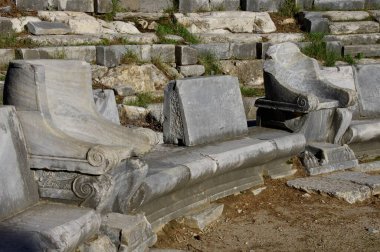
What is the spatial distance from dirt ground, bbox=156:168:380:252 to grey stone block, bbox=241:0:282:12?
25.2 feet

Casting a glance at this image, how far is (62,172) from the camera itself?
14.7 feet

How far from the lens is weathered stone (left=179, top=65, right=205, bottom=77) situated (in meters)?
11.5

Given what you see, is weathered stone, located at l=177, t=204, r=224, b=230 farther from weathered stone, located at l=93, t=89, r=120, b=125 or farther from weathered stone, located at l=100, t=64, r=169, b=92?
weathered stone, located at l=100, t=64, r=169, b=92

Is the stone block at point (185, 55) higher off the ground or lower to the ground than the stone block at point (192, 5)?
lower

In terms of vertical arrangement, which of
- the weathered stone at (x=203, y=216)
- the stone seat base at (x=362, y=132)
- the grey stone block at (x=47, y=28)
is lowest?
the weathered stone at (x=203, y=216)

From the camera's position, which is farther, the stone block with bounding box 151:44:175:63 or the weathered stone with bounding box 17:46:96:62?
the stone block with bounding box 151:44:175:63

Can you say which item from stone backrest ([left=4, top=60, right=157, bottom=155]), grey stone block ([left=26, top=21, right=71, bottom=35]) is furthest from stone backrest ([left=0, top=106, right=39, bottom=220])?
grey stone block ([left=26, top=21, right=71, bottom=35])

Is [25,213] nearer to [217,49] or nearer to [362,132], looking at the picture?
[362,132]

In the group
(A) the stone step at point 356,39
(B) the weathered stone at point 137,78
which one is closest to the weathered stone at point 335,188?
(B) the weathered stone at point 137,78

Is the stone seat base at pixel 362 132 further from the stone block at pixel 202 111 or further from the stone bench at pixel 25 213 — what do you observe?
the stone bench at pixel 25 213

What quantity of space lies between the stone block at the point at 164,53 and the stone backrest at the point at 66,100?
629 centimetres

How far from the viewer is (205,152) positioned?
20.1ft

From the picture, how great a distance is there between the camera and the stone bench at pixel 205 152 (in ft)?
17.9

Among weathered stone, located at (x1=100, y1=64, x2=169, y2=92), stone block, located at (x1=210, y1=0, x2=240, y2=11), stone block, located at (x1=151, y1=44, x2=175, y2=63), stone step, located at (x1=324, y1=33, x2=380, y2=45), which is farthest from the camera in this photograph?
stone block, located at (x1=210, y1=0, x2=240, y2=11)
